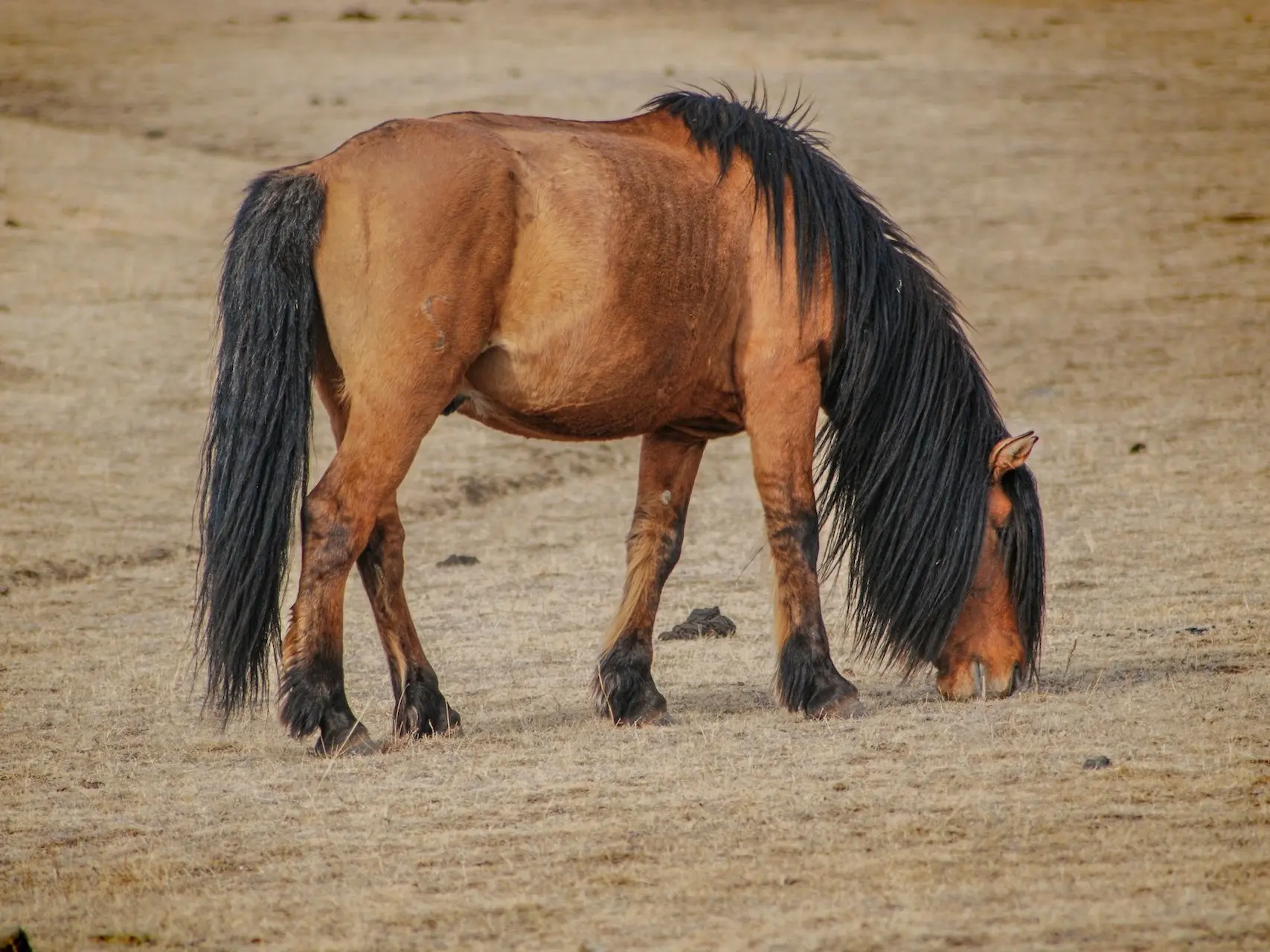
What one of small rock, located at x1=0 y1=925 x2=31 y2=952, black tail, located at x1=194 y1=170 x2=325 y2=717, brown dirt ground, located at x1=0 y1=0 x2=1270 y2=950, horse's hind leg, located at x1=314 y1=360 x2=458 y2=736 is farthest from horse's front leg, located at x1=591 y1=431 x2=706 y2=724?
small rock, located at x1=0 y1=925 x2=31 y2=952

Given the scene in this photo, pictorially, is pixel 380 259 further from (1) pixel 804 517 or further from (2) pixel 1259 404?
(2) pixel 1259 404

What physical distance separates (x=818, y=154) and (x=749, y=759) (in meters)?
2.71

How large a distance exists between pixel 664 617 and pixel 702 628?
0.66 meters

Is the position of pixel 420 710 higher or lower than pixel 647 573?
lower

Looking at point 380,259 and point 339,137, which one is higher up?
point 380,259

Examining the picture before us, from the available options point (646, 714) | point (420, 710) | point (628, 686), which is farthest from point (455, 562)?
point (420, 710)

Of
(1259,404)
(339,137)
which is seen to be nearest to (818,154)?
(1259,404)

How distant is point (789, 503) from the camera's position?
7203mm

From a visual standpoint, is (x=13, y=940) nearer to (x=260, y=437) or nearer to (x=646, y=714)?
(x=260, y=437)

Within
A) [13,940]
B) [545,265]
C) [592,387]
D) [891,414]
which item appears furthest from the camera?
[891,414]

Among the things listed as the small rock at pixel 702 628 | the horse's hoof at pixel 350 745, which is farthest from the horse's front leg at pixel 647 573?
the small rock at pixel 702 628

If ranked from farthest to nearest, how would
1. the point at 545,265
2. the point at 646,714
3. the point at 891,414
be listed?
1. the point at 891,414
2. the point at 646,714
3. the point at 545,265

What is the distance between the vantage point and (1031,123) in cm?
2773

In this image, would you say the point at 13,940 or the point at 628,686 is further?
the point at 628,686
